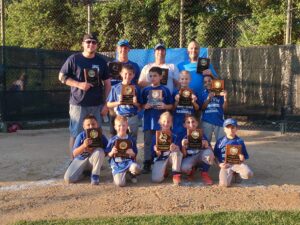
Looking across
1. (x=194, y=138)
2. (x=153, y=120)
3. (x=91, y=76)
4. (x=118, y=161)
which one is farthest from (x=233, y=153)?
(x=91, y=76)

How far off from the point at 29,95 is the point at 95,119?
500cm

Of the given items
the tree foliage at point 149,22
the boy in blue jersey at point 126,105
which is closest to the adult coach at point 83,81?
the boy in blue jersey at point 126,105

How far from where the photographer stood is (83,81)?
613 centimetres

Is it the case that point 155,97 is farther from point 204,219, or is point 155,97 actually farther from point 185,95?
point 204,219

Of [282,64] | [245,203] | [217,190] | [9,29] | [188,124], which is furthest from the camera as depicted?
[9,29]

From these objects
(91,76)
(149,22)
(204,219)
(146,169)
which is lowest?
(204,219)

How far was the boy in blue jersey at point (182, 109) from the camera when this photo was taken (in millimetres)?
6074

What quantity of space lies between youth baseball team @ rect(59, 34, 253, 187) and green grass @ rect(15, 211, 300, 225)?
1.11 m

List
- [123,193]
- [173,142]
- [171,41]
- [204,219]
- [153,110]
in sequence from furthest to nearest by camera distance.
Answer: [171,41], [153,110], [173,142], [123,193], [204,219]

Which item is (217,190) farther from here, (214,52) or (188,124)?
(214,52)

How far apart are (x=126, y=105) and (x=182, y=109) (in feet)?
2.52

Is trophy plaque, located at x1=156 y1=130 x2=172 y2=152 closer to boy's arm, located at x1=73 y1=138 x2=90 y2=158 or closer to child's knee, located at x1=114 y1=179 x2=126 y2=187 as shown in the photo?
child's knee, located at x1=114 y1=179 x2=126 y2=187

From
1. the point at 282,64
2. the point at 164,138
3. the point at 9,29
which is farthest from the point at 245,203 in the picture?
the point at 9,29

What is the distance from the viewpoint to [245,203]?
4.94 meters
